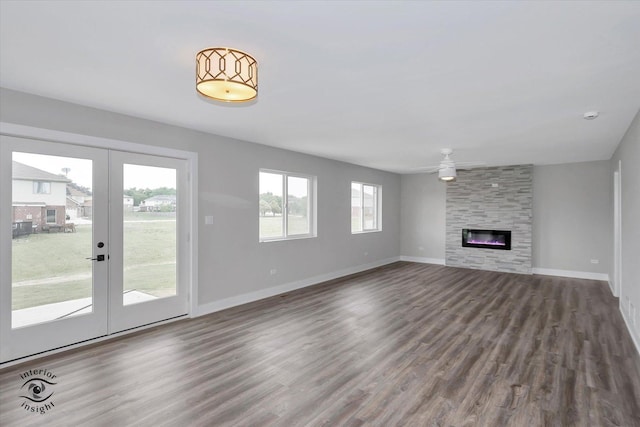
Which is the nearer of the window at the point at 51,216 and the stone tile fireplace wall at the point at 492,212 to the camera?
the window at the point at 51,216

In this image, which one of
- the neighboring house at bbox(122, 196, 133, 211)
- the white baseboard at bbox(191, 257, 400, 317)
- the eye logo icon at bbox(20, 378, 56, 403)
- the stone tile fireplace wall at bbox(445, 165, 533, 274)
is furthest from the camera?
the stone tile fireplace wall at bbox(445, 165, 533, 274)

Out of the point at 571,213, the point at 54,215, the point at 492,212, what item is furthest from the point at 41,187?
→ the point at 571,213

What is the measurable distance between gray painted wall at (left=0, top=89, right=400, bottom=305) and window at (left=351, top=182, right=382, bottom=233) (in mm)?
291

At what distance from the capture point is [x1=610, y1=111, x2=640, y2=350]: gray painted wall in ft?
11.7

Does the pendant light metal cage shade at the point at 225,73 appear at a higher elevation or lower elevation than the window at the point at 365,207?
higher

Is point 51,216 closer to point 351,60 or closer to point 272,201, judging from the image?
point 272,201

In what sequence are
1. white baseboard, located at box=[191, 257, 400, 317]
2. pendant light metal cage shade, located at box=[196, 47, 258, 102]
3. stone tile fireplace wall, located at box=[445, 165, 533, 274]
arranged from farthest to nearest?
stone tile fireplace wall, located at box=[445, 165, 533, 274], white baseboard, located at box=[191, 257, 400, 317], pendant light metal cage shade, located at box=[196, 47, 258, 102]

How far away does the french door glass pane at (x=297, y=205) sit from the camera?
6.31 meters

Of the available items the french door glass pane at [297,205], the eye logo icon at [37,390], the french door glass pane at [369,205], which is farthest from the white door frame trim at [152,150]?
the french door glass pane at [369,205]

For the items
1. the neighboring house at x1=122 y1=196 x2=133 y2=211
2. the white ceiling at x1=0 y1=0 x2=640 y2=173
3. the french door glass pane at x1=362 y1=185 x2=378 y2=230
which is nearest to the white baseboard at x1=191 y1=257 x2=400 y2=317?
the french door glass pane at x1=362 y1=185 x2=378 y2=230

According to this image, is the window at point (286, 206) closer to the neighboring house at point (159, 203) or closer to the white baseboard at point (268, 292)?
the white baseboard at point (268, 292)

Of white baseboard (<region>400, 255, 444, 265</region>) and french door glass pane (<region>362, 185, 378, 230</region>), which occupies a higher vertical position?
french door glass pane (<region>362, 185, 378, 230</region>)

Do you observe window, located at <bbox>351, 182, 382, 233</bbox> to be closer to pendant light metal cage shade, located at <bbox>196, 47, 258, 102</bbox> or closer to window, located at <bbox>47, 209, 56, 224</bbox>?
window, located at <bbox>47, 209, 56, 224</bbox>

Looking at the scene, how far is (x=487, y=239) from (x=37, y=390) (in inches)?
335
